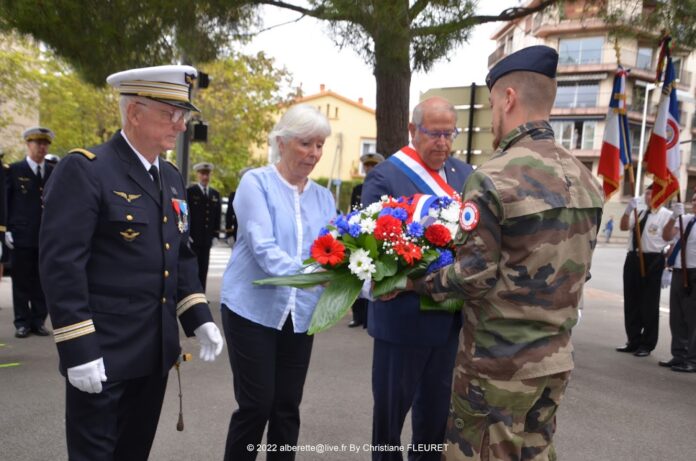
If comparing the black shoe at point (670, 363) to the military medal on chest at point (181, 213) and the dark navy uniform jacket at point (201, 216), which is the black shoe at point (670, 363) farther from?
the dark navy uniform jacket at point (201, 216)

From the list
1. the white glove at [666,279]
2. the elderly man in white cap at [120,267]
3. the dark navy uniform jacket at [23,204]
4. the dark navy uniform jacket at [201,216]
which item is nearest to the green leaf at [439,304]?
the elderly man in white cap at [120,267]

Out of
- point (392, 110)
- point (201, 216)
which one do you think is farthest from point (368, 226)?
point (201, 216)

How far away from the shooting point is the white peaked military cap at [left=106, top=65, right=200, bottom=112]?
6.66 ft

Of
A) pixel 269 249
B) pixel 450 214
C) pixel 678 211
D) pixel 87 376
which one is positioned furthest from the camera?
pixel 678 211

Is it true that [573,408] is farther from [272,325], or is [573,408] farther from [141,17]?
[141,17]

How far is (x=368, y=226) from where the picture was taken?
2230 millimetres

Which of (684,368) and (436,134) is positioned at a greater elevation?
(436,134)

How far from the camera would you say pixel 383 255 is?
221 cm

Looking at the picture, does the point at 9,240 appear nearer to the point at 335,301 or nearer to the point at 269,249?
the point at 269,249

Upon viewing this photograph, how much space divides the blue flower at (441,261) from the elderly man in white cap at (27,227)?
5.25 metres

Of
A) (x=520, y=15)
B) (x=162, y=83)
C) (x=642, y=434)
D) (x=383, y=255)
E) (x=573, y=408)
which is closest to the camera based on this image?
(x=162, y=83)

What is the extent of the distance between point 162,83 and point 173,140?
23 centimetres

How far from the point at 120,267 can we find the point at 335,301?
824mm

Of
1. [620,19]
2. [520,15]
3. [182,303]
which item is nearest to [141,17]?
[520,15]
